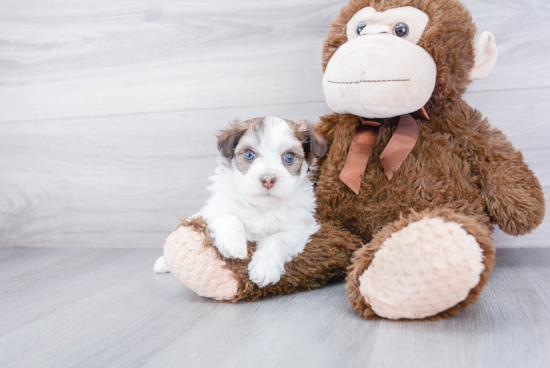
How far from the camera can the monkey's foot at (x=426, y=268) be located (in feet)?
3.11

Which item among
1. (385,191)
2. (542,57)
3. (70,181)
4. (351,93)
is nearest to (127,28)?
(70,181)

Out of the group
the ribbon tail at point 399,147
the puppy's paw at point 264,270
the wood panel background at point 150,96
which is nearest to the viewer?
the puppy's paw at point 264,270

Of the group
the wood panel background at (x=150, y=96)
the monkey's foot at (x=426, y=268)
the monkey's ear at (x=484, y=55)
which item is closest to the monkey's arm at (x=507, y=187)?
the monkey's ear at (x=484, y=55)

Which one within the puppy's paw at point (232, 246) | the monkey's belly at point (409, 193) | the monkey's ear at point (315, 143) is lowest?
the puppy's paw at point (232, 246)

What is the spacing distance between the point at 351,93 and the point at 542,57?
34.0 inches

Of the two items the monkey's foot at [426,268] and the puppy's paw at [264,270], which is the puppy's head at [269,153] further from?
the monkey's foot at [426,268]

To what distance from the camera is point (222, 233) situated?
47.7 inches

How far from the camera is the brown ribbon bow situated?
4.21 feet

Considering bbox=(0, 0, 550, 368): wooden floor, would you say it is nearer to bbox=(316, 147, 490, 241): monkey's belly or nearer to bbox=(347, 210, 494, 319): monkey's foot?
bbox=(347, 210, 494, 319): monkey's foot

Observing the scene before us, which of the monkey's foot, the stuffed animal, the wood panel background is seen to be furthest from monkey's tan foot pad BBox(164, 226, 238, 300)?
the wood panel background

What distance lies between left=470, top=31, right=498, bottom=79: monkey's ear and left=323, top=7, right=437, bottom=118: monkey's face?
0.17m

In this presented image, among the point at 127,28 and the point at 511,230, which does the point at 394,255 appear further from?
the point at 127,28

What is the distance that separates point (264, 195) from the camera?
1.23 m

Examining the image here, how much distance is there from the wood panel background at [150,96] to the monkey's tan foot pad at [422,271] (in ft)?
2.75
